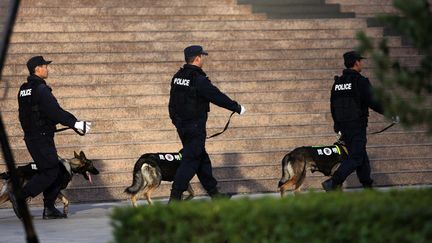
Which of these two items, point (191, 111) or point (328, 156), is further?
point (328, 156)

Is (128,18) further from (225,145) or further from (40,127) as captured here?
(40,127)

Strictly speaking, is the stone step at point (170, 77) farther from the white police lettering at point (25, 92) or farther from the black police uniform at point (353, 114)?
the black police uniform at point (353, 114)

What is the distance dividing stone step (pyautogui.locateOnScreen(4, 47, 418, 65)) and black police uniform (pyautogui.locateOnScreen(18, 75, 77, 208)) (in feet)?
16.5

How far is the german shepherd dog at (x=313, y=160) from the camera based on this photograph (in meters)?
15.3

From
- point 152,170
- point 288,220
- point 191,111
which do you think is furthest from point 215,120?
point 288,220

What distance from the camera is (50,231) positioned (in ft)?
42.8

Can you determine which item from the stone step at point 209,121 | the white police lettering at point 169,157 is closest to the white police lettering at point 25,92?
the white police lettering at point 169,157

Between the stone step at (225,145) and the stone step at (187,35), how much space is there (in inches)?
130

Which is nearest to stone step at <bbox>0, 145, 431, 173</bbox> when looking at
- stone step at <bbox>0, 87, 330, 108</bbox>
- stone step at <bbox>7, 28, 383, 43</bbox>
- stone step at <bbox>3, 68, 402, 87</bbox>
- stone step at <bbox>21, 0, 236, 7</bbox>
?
stone step at <bbox>0, 87, 330, 108</bbox>

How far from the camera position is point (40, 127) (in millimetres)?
14320

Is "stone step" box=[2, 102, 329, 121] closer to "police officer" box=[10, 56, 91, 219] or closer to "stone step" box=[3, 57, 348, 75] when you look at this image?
"stone step" box=[3, 57, 348, 75]

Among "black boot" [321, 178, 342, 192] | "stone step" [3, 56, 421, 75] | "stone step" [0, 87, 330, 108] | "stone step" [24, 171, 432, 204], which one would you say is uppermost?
"stone step" [3, 56, 421, 75]

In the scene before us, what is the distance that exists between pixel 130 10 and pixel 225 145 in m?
5.15

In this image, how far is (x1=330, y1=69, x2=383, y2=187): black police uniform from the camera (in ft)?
48.6
